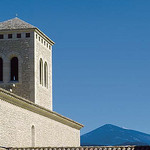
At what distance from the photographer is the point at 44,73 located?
4534cm

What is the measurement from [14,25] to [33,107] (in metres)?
8.30

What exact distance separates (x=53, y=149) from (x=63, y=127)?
43.3 feet

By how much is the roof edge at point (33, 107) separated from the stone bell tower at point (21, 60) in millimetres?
1474

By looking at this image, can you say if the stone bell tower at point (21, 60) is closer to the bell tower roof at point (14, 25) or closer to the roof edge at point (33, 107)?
the bell tower roof at point (14, 25)

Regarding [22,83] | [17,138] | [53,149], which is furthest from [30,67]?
[53,149]

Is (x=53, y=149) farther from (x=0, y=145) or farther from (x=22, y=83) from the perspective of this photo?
(x=22, y=83)

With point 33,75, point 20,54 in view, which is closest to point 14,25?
point 20,54

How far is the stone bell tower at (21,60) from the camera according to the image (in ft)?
139

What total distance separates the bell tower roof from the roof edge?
606 cm

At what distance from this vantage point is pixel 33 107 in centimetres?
3716

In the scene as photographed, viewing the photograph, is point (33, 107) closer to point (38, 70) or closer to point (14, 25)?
point (38, 70)

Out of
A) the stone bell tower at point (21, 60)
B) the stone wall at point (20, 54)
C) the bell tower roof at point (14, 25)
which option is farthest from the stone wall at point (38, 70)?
the bell tower roof at point (14, 25)

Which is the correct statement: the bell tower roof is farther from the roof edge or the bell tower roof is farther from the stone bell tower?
the roof edge

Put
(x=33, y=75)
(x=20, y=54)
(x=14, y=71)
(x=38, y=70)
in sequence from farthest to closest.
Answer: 1. (x=38, y=70)
2. (x=20, y=54)
3. (x=14, y=71)
4. (x=33, y=75)
